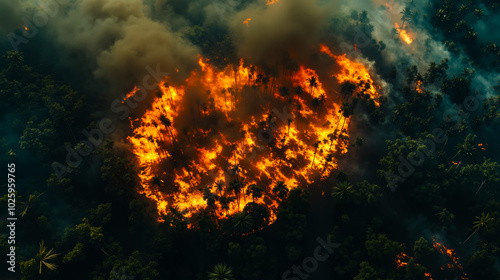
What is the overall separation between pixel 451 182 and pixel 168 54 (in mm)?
77613

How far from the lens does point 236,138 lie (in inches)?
3482

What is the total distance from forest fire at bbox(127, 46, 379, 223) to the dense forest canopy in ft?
1.41

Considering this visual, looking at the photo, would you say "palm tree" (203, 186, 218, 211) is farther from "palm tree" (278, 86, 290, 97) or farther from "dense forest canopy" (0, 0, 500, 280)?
"palm tree" (278, 86, 290, 97)

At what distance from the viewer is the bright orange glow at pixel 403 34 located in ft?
355

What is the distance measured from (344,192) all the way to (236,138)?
1197 inches

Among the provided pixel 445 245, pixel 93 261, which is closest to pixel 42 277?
pixel 93 261

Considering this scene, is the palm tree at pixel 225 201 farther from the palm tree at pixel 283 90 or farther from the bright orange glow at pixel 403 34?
the bright orange glow at pixel 403 34

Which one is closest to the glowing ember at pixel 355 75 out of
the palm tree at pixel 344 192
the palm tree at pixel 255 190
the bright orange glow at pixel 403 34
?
the bright orange glow at pixel 403 34

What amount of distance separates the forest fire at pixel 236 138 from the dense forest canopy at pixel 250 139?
428 millimetres

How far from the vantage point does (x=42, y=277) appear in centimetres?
6294

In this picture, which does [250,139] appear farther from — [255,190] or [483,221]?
[483,221]

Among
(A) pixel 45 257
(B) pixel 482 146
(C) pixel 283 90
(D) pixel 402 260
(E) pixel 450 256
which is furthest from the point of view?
(C) pixel 283 90

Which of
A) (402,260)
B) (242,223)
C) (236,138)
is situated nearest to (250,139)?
(236,138)

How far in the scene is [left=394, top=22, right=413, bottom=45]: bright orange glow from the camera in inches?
4259
